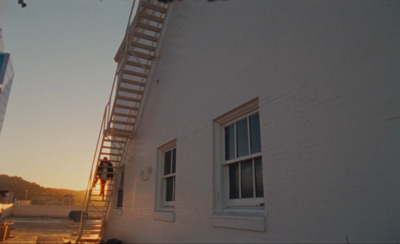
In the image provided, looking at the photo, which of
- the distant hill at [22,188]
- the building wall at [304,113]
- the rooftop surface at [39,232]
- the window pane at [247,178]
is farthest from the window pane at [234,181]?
the distant hill at [22,188]

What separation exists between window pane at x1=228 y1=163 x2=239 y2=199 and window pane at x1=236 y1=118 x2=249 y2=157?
0.25 metres

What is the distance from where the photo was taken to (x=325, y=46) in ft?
11.9

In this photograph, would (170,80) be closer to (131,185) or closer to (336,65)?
(131,185)

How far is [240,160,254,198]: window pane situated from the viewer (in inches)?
186

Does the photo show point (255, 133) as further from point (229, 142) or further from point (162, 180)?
point (162, 180)

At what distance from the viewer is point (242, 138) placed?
5082 mm

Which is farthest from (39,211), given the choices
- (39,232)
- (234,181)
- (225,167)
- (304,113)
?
(304,113)

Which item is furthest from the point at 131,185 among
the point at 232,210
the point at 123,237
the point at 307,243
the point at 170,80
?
the point at 307,243

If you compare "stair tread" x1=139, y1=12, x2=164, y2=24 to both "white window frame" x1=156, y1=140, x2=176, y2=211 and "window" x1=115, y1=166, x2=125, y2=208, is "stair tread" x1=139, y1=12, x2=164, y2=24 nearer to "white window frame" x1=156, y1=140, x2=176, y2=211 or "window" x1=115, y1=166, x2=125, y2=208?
"white window frame" x1=156, y1=140, x2=176, y2=211

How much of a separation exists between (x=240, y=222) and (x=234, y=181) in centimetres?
85

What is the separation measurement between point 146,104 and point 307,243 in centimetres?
699

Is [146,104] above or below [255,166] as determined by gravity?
above

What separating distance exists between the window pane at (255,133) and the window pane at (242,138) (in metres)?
0.15

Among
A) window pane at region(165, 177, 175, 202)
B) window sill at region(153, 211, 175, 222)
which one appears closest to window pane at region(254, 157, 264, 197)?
window sill at region(153, 211, 175, 222)
